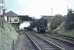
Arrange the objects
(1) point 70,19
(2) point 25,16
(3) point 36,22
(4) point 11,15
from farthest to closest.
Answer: (1) point 70,19 < (3) point 36,22 < (2) point 25,16 < (4) point 11,15

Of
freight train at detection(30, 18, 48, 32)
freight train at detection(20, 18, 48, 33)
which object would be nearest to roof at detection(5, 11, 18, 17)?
freight train at detection(20, 18, 48, 33)

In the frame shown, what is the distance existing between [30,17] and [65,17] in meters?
8.00

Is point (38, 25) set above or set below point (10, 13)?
below

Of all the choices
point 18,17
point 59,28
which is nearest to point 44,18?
point 59,28

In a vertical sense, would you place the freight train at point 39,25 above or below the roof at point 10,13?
below

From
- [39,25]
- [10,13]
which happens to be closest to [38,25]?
[39,25]

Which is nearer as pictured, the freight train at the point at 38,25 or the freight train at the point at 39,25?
the freight train at the point at 38,25

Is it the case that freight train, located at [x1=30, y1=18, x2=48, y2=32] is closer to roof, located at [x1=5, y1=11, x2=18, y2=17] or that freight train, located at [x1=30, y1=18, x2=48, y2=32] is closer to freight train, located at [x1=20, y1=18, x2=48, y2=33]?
freight train, located at [x1=20, y1=18, x2=48, y2=33]

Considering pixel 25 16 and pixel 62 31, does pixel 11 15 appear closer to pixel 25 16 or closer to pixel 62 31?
pixel 25 16

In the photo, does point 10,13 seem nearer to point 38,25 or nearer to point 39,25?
point 38,25

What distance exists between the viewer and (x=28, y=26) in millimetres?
35188

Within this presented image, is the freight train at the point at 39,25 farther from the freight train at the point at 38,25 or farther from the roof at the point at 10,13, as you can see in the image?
the roof at the point at 10,13

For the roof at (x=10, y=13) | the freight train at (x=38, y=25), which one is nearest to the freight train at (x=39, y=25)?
the freight train at (x=38, y=25)

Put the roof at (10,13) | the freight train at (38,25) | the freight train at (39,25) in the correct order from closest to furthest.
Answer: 1. the roof at (10,13)
2. the freight train at (38,25)
3. the freight train at (39,25)
